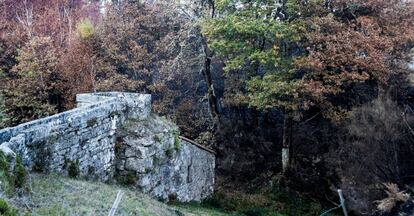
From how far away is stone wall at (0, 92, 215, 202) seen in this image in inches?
316

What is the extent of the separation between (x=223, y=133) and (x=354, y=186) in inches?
300

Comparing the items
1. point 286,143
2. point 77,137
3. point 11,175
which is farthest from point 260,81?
point 11,175

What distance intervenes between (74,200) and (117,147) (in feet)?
13.7

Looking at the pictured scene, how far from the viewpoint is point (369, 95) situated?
50.6 feet

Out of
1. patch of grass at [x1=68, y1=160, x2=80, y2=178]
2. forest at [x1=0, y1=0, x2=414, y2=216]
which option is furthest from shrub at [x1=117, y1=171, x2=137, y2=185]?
forest at [x1=0, y1=0, x2=414, y2=216]

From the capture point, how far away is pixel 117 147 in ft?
36.4

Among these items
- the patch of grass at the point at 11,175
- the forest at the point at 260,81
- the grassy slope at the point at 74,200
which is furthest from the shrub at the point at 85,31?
the patch of grass at the point at 11,175

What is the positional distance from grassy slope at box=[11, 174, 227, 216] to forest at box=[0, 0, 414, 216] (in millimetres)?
6414

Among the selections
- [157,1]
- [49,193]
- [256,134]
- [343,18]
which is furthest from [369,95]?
[49,193]

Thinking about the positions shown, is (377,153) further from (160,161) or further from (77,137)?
(77,137)

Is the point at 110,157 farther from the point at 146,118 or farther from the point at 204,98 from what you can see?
the point at 204,98

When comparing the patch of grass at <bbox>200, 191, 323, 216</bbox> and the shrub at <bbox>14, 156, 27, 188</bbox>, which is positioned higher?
the shrub at <bbox>14, 156, 27, 188</bbox>

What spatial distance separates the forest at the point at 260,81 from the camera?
1318 centimetres

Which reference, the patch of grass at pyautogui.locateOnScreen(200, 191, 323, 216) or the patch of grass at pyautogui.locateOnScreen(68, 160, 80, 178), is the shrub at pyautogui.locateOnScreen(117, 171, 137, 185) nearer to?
the patch of grass at pyautogui.locateOnScreen(68, 160, 80, 178)
